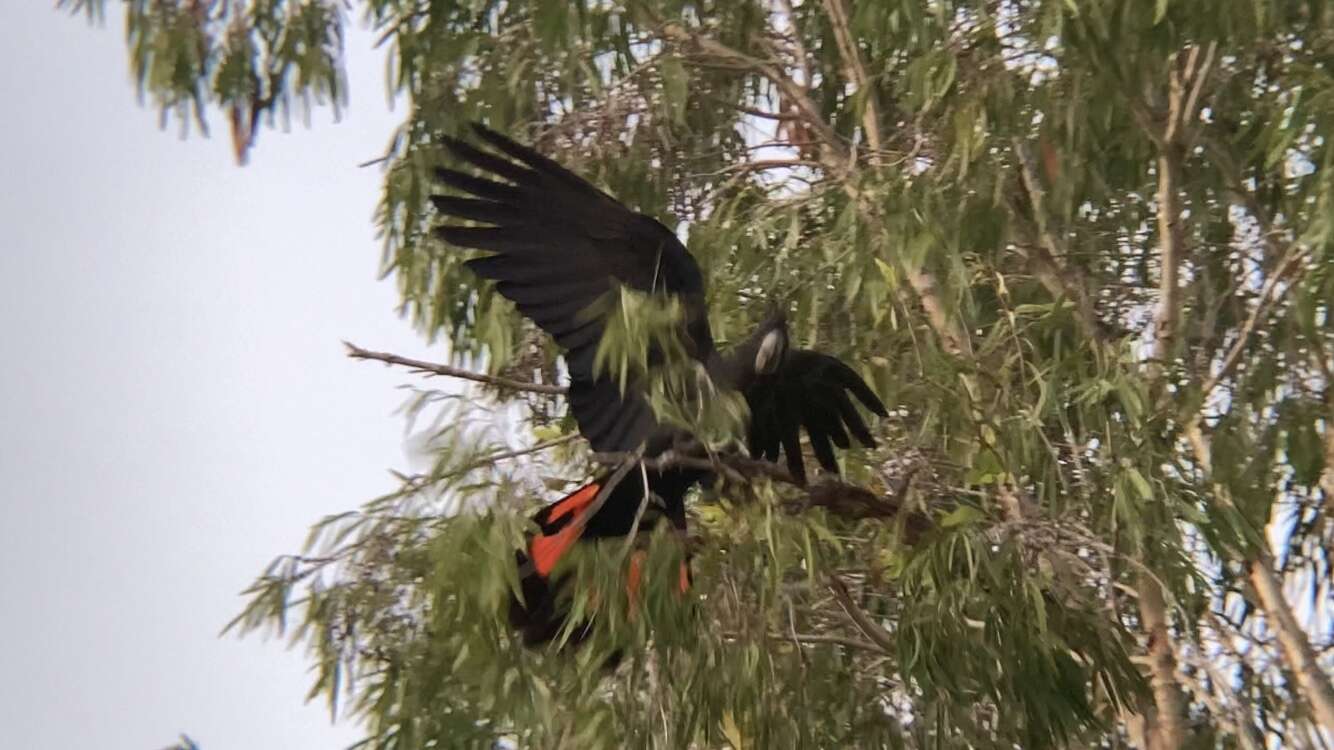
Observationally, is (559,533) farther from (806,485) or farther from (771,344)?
(771,344)

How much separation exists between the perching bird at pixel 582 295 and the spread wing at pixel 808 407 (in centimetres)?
3

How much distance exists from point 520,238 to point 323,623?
0.57 meters

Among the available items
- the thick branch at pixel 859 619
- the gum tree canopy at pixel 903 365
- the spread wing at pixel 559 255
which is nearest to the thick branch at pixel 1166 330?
the gum tree canopy at pixel 903 365

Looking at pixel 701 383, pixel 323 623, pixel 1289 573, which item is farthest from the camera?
pixel 1289 573

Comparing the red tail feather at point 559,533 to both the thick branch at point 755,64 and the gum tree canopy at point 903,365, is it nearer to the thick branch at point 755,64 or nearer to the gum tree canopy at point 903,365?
the gum tree canopy at point 903,365

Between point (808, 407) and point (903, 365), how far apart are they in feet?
0.71

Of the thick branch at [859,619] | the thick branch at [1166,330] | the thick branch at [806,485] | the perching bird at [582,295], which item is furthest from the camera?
the thick branch at [1166,330]

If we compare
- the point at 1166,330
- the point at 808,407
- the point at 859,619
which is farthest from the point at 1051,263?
the point at 859,619

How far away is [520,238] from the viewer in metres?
2.27

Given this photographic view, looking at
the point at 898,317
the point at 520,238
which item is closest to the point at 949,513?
the point at 898,317

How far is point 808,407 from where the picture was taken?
2.50m

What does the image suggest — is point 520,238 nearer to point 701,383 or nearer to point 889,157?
point 701,383

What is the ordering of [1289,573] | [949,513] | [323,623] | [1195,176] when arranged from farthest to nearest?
[1195,176] < [1289,573] < [949,513] < [323,623]

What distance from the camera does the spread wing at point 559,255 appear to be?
2244 mm
